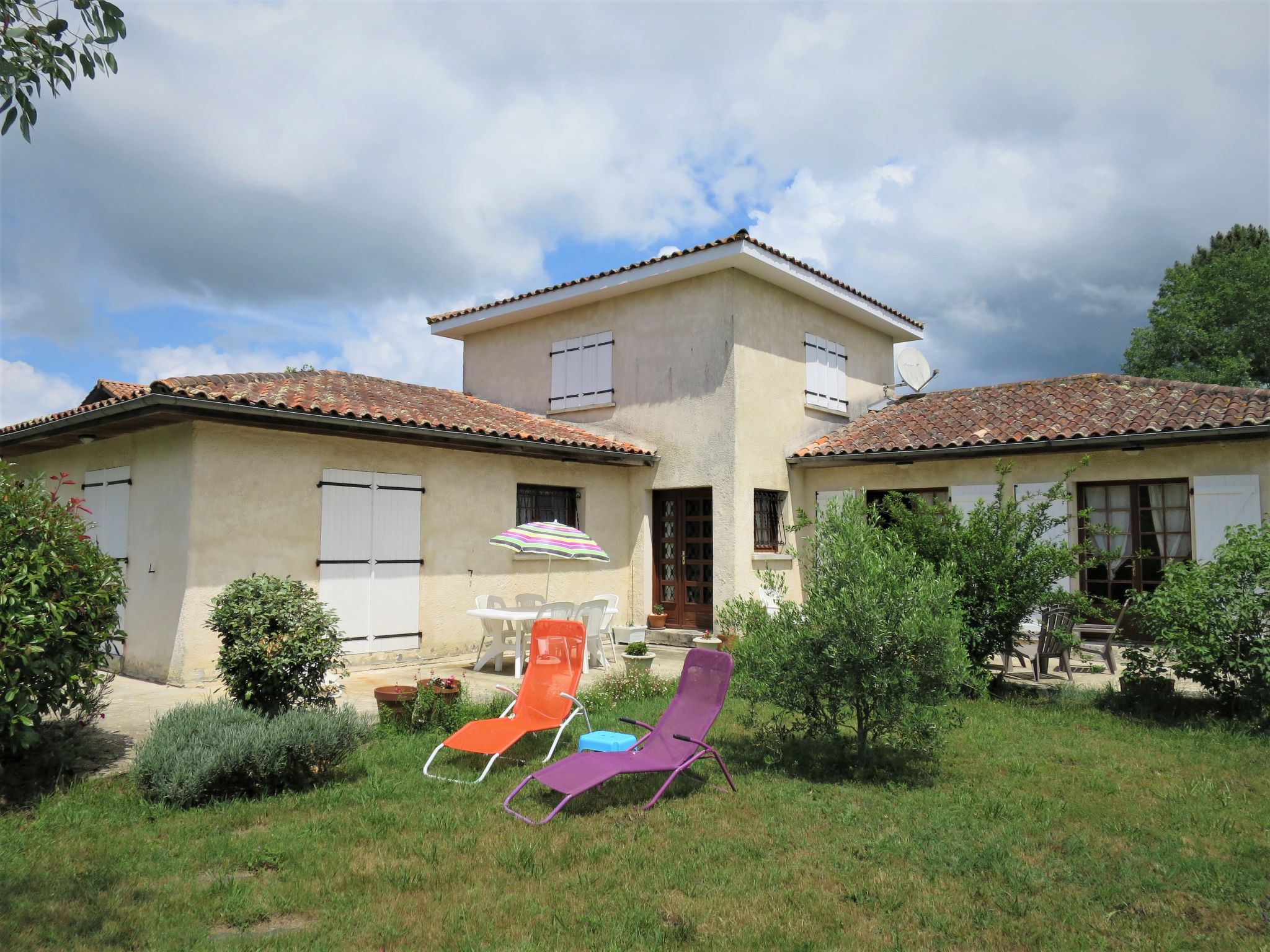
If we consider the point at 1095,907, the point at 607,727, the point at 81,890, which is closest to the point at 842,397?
the point at 607,727

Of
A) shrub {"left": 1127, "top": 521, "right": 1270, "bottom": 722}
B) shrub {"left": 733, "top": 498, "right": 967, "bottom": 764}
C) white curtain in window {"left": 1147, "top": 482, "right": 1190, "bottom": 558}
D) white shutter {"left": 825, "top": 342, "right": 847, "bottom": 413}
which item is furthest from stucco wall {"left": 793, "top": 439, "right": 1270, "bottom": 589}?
shrub {"left": 733, "top": 498, "right": 967, "bottom": 764}

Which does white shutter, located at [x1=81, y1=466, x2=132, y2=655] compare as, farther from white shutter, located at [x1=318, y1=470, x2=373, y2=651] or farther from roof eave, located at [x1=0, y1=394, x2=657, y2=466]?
white shutter, located at [x1=318, y1=470, x2=373, y2=651]

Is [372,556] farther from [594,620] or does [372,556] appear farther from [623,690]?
[623,690]

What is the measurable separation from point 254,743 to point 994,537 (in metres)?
6.79

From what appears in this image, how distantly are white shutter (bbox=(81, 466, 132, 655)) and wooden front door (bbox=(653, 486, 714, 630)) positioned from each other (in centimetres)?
736

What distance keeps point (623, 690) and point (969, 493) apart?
6557 millimetres

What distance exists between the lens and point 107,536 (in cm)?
989

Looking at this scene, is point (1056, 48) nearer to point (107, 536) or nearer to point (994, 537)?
point (994, 537)

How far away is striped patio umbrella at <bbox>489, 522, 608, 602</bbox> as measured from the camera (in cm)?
909

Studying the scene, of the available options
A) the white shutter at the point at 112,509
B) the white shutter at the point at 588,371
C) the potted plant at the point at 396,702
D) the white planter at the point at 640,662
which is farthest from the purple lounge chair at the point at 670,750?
the white shutter at the point at 588,371

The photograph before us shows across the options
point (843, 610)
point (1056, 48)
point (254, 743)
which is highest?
point (1056, 48)

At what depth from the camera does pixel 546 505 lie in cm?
1231

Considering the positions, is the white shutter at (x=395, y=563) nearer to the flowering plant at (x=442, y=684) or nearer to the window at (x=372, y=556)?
the window at (x=372, y=556)

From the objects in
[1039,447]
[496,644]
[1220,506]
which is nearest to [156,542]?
[496,644]
